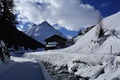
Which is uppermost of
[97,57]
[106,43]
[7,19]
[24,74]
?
[7,19]

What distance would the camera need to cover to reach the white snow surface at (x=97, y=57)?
62.0 ft

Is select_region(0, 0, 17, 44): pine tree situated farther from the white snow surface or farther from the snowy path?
the snowy path

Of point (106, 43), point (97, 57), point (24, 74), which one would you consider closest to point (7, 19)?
point (106, 43)

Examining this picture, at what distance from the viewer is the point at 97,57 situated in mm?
23422

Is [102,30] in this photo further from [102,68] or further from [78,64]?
[102,68]

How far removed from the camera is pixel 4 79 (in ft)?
46.6

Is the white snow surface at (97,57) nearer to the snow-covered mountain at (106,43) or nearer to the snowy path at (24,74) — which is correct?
the snow-covered mountain at (106,43)

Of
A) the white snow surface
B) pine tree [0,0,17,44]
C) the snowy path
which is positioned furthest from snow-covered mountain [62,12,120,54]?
the snowy path

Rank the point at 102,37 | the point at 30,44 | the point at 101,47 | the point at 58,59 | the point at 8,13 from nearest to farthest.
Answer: the point at 58,59
the point at 101,47
the point at 102,37
the point at 8,13
the point at 30,44

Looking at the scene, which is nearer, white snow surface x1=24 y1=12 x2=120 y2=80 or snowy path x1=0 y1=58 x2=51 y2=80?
snowy path x1=0 y1=58 x2=51 y2=80

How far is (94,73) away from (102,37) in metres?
24.6

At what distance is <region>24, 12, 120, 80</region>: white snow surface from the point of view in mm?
18905

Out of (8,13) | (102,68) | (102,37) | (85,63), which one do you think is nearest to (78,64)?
(85,63)

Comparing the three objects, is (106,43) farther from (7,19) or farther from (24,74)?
(24,74)
